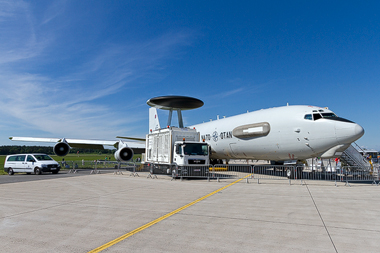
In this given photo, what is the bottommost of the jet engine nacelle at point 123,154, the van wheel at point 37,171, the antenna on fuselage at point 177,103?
the van wheel at point 37,171

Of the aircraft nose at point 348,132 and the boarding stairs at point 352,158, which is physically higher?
the aircraft nose at point 348,132

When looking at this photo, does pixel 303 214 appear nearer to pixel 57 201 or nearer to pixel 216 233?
pixel 216 233

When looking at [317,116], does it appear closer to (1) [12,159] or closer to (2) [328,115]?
(2) [328,115]

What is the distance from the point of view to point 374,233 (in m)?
5.50

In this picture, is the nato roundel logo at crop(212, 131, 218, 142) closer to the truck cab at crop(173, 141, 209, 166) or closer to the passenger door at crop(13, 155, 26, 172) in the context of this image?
the truck cab at crop(173, 141, 209, 166)

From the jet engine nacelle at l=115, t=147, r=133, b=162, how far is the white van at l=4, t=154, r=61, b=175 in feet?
17.6

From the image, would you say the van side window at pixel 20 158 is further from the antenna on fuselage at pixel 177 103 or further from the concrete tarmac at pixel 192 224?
the concrete tarmac at pixel 192 224

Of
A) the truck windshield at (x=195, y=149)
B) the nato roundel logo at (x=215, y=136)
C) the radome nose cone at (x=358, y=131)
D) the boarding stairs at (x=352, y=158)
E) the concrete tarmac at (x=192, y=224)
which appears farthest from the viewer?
the nato roundel logo at (x=215, y=136)

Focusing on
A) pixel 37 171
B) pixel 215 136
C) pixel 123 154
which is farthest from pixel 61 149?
pixel 215 136

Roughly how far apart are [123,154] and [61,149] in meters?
7.47

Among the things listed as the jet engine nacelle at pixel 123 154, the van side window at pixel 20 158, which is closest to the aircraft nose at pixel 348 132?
the jet engine nacelle at pixel 123 154

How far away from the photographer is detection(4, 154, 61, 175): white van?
20.5m

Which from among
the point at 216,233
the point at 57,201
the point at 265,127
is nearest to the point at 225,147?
the point at 265,127

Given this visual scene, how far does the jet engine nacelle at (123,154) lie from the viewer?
24641 mm
